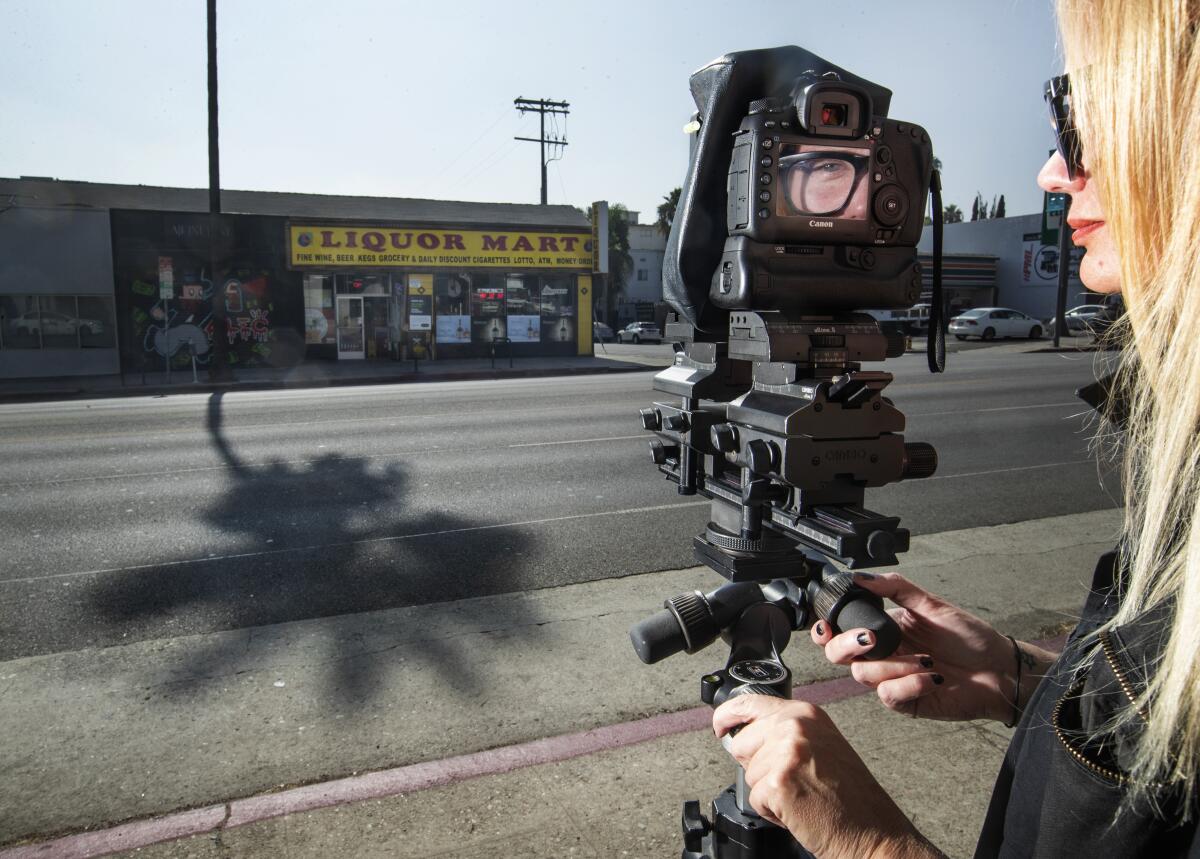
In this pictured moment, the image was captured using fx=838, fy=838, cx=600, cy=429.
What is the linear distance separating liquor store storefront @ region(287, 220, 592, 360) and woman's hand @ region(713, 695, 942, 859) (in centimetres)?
2407

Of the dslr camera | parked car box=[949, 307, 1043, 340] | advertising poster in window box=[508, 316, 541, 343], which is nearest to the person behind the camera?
the dslr camera

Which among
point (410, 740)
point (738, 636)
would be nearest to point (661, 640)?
point (738, 636)

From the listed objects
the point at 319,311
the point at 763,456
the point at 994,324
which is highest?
the point at 319,311

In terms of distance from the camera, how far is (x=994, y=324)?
34562 millimetres

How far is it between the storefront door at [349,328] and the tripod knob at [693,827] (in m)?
24.9

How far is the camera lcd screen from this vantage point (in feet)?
5.50

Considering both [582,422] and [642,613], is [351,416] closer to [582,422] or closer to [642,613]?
[582,422]

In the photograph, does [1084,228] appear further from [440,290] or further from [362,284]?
[440,290]

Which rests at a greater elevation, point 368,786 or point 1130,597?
point 1130,597

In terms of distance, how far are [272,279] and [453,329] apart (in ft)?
17.8

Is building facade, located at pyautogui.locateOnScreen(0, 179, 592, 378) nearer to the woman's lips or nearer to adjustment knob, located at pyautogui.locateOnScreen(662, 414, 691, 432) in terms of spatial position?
adjustment knob, located at pyautogui.locateOnScreen(662, 414, 691, 432)

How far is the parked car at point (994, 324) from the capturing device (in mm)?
34562

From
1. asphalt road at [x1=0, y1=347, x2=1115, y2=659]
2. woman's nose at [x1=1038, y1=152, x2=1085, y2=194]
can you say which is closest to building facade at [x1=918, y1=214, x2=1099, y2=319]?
asphalt road at [x1=0, y1=347, x2=1115, y2=659]

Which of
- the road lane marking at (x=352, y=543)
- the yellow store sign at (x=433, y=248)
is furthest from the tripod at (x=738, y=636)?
the yellow store sign at (x=433, y=248)
